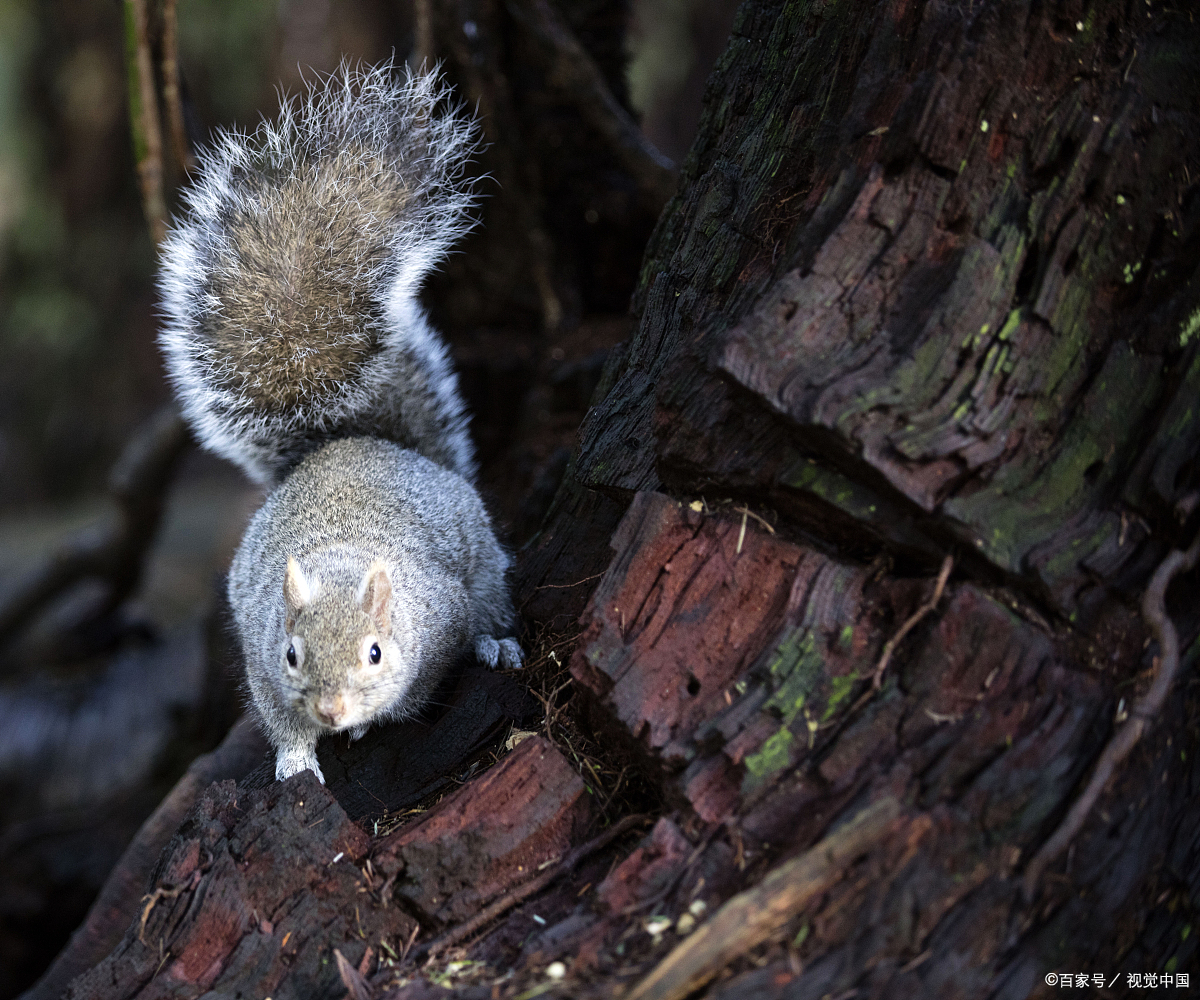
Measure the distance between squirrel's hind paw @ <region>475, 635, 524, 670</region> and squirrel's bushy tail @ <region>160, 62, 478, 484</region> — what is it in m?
1.15

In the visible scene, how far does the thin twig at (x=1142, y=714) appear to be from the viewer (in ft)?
5.61

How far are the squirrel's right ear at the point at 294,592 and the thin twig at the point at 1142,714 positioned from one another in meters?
1.95

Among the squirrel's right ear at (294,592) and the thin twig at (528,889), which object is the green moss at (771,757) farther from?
the squirrel's right ear at (294,592)

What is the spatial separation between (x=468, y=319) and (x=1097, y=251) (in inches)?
143

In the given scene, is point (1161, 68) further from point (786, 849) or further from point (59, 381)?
point (59, 381)

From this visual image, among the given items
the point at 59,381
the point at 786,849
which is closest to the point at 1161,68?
the point at 786,849

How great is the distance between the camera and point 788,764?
1.87 metres

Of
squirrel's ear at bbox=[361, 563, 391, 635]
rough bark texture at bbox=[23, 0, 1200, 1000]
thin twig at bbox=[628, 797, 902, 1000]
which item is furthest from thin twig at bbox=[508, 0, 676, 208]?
thin twig at bbox=[628, 797, 902, 1000]

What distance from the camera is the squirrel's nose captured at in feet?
8.11

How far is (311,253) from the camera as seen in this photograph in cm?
332

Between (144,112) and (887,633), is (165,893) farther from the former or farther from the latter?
(144,112)

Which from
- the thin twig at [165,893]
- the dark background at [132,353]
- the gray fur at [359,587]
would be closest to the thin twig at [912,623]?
the gray fur at [359,587]

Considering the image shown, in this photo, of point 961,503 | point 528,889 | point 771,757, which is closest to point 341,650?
point 528,889

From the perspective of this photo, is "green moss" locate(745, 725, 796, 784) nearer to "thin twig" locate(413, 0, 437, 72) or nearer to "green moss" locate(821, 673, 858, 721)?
"green moss" locate(821, 673, 858, 721)
